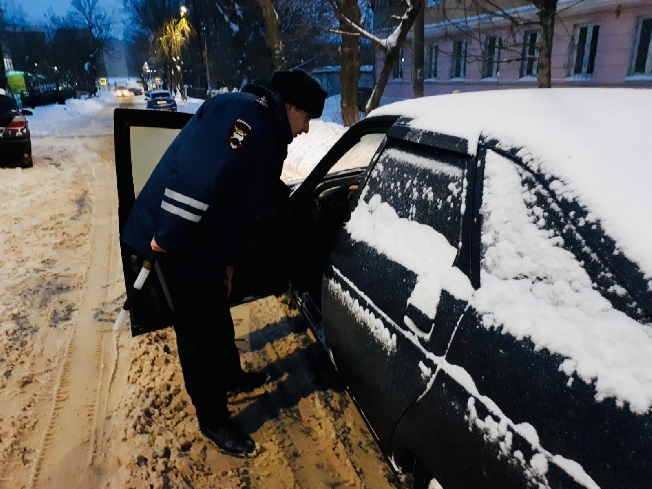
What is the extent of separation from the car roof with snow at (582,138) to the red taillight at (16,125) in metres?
10.4

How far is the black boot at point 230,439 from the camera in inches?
93.1

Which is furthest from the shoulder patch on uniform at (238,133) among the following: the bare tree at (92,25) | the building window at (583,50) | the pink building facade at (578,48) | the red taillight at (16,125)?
the bare tree at (92,25)

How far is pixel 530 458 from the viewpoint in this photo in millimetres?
1124

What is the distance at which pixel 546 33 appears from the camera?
8.25 meters

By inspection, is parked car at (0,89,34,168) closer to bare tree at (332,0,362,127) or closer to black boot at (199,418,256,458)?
bare tree at (332,0,362,127)

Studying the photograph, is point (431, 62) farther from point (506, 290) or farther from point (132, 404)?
point (506, 290)

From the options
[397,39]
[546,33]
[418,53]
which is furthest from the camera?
[418,53]

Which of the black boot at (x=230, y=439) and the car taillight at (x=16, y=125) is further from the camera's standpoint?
the car taillight at (x=16, y=125)

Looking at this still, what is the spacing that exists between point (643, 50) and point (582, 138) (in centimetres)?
1552

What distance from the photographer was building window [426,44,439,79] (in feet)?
71.2

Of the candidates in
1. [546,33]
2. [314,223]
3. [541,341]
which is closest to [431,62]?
[546,33]

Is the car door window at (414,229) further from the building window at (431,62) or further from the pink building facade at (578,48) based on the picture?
the building window at (431,62)

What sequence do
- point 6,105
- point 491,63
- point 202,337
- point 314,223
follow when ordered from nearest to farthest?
point 202,337 < point 314,223 < point 6,105 < point 491,63

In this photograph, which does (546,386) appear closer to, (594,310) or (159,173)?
(594,310)
